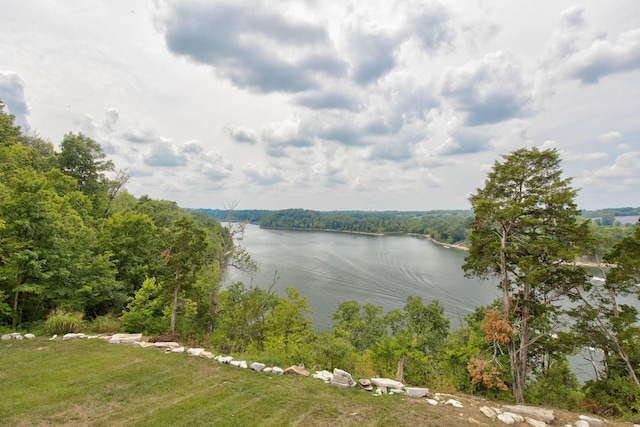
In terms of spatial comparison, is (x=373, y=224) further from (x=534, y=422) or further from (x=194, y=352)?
(x=534, y=422)

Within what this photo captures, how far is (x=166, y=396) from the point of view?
203 inches

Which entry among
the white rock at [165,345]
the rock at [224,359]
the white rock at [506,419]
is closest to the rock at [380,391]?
the white rock at [506,419]

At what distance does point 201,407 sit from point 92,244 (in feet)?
33.5

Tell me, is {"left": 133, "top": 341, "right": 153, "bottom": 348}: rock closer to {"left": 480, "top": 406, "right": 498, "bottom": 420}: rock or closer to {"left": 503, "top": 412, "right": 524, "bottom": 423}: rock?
{"left": 480, "top": 406, "right": 498, "bottom": 420}: rock

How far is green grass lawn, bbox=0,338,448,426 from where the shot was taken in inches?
177

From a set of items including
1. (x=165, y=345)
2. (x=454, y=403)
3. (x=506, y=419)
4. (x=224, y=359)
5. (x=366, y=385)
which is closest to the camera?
(x=506, y=419)

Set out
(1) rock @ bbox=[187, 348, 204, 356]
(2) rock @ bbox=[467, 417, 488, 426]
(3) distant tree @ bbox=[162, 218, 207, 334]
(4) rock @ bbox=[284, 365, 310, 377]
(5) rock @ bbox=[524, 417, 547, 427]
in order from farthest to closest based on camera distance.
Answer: (3) distant tree @ bbox=[162, 218, 207, 334] → (1) rock @ bbox=[187, 348, 204, 356] → (4) rock @ bbox=[284, 365, 310, 377] → (5) rock @ bbox=[524, 417, 547, 427] → (2) rock @ bbox=[467, 417, 488, 426]

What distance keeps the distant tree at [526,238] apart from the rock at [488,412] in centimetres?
435

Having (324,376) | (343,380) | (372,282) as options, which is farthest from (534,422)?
(372,282)

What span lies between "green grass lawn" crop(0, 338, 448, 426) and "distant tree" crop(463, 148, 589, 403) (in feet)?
19.0

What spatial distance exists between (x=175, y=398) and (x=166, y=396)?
0.62 feet

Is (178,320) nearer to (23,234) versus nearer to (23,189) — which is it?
(23,234)

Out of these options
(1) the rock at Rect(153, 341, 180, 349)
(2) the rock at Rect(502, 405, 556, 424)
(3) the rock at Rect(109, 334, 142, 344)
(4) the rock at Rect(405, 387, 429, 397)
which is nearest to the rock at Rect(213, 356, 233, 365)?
(1) the rock at Rect(153, 341, 180, 349)

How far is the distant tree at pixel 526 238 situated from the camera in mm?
8492
